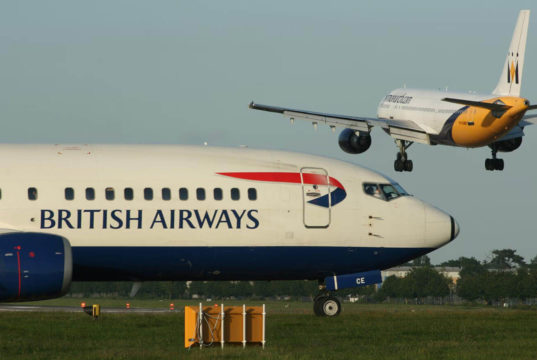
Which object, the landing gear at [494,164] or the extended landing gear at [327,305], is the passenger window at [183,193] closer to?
the extended landing gear at [327,305]

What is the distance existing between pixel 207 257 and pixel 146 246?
4.95 feet

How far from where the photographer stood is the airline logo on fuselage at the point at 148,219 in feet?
83.7

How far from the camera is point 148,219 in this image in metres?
26.1

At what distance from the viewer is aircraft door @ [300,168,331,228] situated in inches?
1072

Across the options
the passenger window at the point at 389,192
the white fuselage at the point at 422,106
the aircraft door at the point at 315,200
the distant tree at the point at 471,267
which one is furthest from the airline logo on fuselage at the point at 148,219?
the distant tree at the point at 471,267

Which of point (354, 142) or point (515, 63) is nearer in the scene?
point (515, 63)

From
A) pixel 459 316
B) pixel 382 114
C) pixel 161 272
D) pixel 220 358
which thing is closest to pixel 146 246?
pixel 161 272

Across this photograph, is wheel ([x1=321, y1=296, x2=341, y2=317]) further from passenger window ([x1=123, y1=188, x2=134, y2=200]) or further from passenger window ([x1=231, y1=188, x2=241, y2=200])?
passenger window ([x1=123, y1=188, x2=134, y2=200])

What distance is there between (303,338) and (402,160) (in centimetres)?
3794

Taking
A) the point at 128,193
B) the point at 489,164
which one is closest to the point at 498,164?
the point at 489,164

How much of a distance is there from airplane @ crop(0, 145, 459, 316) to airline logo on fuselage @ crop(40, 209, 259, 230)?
0.9 inches

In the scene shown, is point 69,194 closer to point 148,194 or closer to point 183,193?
point 148,194

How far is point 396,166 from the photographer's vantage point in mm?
59594

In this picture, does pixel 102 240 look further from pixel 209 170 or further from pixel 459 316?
pixel 459 316
